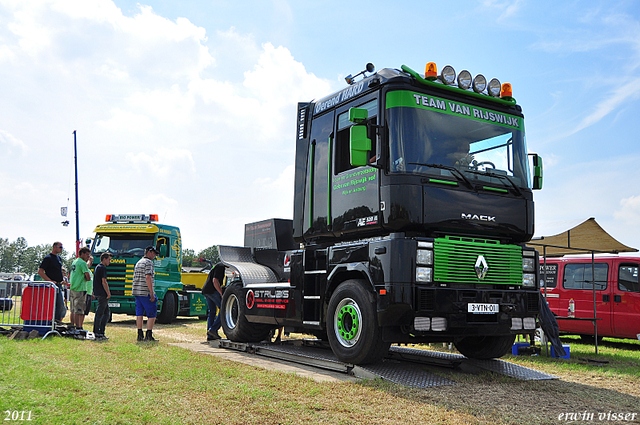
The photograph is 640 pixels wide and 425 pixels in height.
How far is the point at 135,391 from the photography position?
5430 millimetres

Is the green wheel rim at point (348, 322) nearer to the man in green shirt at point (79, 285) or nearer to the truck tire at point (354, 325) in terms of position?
the truck tire at point (354, 325)

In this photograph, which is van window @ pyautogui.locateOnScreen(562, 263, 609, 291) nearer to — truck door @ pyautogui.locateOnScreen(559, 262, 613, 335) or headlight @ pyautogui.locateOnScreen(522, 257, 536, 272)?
truck door @ pyautogui.locateOnScreen(559, 262, 613, 335)

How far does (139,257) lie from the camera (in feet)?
52.3

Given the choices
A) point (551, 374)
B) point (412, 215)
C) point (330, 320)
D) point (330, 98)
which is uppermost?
point (330, 98)

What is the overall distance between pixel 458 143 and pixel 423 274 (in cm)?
188

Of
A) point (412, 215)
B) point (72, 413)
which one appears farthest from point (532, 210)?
point (72, 413)

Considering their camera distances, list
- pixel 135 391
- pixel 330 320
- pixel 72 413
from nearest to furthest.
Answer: pixel 72 413 → pixel 135 391 → pixel 330 320

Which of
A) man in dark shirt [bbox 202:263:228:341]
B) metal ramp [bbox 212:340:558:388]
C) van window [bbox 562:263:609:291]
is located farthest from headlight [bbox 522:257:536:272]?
man in dark shirt [bbox 202:263:228:341]

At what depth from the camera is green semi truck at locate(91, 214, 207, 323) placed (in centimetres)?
1580

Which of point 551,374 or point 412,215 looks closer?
point 412,215

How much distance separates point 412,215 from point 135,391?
11.8ft

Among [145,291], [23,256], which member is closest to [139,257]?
[145,291]

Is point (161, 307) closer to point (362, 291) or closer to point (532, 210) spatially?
point (362, 291)

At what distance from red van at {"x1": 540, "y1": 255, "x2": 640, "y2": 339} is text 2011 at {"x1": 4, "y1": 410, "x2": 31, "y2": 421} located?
940cm
